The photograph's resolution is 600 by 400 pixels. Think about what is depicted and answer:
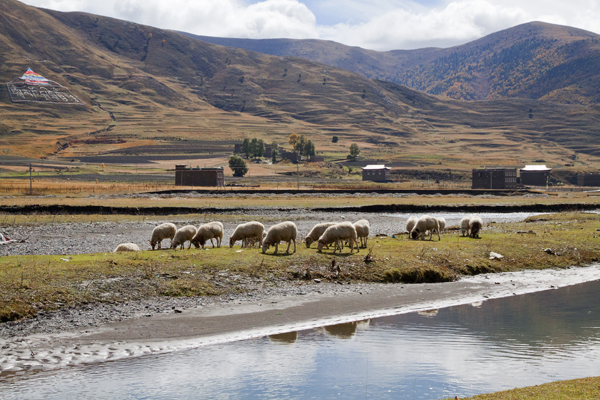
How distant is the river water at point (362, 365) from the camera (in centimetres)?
1220

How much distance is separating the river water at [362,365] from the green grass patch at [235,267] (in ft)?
16.1

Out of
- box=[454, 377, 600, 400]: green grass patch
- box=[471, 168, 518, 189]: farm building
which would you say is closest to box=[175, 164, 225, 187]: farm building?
box=[471, 168, 518, 189]: farm building

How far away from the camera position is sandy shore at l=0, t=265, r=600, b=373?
45.8ft

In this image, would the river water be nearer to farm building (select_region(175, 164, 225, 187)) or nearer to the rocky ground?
the rocky ground

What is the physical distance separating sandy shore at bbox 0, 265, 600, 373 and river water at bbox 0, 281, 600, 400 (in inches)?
22.7

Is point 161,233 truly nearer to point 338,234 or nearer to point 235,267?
point 235,267

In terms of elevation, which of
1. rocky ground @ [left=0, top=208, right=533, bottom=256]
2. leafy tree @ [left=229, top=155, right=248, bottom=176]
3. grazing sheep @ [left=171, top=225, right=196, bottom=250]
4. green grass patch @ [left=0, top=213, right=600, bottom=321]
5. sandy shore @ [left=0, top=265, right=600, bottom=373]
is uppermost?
leafy tree @ [left=229, top=155, right=248, bottom=176]

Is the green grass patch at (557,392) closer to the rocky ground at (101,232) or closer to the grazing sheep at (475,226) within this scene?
the grazing sheep at (475,226)

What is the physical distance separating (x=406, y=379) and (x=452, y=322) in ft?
→ 17.6

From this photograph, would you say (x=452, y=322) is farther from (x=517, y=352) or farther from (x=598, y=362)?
(x=598, y=362)

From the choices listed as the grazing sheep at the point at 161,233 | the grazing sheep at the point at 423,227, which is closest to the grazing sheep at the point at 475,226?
the grazing sheep at the point at 423,227

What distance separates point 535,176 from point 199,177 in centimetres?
9864

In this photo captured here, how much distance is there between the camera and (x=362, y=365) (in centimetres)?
1403

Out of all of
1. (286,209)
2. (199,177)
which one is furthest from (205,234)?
(199,177)
